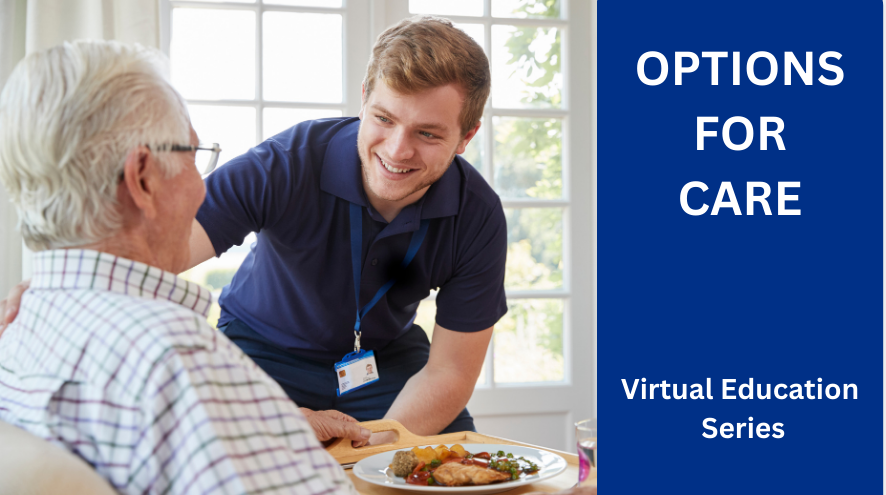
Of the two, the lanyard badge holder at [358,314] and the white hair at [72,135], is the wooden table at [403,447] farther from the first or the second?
the white hair at [72,135]

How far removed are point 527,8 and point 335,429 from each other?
2359 millimetres

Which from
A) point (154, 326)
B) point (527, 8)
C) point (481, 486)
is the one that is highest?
point (527, 8)

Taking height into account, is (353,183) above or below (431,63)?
below

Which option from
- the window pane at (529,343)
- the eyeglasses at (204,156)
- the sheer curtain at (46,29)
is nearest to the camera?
the eyeglasses at (204,156)

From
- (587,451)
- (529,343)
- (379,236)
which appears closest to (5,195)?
(379,236)

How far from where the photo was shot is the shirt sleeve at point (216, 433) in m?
0.72

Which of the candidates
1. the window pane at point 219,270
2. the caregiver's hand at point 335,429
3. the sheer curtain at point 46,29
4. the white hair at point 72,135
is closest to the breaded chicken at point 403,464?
the caregiver's hand at point 335,429

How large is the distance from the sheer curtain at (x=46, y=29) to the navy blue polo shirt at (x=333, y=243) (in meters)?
0.96

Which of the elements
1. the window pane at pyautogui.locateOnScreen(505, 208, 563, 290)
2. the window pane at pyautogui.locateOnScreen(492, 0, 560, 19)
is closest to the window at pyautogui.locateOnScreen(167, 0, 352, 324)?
the window pane at pyautogui.locateOnScreen(492, 0, 560, 19)

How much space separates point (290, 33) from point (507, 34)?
3.00 feet

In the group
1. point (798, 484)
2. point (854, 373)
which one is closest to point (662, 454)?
point (798, 484)

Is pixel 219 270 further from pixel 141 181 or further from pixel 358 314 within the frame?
pixel 141 181

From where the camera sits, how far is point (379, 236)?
182 cm

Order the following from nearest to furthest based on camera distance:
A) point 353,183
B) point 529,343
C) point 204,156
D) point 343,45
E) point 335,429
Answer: point 204,156 → point 335,429 → point 353,183 → point 343,45 → point 529,343
